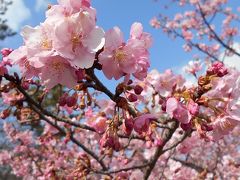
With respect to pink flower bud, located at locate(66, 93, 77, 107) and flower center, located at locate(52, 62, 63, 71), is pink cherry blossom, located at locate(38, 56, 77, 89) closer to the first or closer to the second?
flower center, located at locate(52, 62, 63, 71)

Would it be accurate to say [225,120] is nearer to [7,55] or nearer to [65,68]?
[65,68]

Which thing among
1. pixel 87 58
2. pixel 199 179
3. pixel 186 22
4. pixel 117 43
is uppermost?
pixel 186 22

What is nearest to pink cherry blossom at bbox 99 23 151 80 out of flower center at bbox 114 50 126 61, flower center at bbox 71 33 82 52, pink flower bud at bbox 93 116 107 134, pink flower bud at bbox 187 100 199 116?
flower center at bbox 114 50 126 61

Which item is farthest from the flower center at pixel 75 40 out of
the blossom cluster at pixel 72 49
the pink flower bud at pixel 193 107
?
the pink flower bud at pixel 193 107

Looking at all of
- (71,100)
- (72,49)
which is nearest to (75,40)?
(72,49)

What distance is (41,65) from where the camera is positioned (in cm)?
144

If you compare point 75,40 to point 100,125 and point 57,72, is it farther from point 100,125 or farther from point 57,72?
point 100,125

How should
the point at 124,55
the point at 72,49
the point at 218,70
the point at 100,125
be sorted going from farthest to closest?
the point at 100,125 → the point at 218,70 → the point at 124,55 → the point at 72,49

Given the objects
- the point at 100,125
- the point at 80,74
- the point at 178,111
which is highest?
the point at 100,125

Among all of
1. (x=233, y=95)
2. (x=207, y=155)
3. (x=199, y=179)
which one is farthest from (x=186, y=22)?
(x=233, y=95)

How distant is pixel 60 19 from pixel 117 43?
0.26m

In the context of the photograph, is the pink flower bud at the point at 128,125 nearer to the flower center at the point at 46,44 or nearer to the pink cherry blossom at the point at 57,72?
the pink cherry blossom at the point at 57,72

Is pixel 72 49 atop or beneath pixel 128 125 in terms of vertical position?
atop

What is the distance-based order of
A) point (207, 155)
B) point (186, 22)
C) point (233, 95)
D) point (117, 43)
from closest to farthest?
1. point (117, 43)
2. point (233, 95)
3. point (207, 155)
4. point (186, 22)
